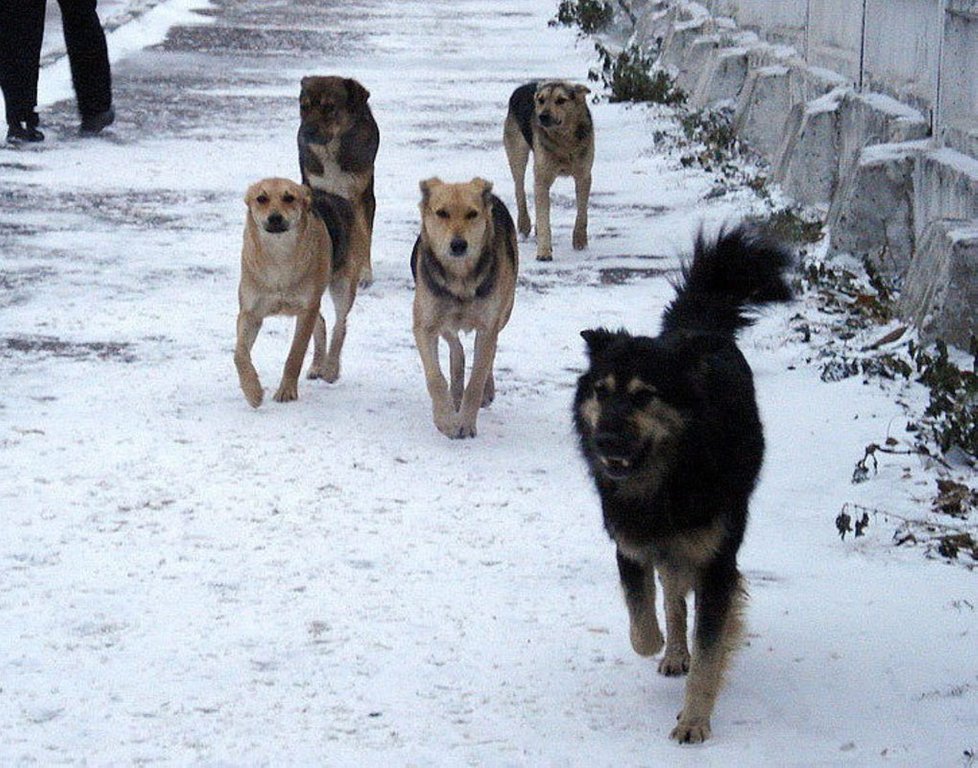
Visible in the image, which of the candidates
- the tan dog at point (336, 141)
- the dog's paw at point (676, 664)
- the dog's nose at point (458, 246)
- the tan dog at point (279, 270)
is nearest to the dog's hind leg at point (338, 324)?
the tan dog at point (279, 270)

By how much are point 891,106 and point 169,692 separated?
6455mm

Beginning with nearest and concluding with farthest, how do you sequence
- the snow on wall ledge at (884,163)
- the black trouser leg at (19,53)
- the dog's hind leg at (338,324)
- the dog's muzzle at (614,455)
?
1. the dog's muzzle at (614,455)
2. the snow on wall ledge at (884,163)
3. the dog's hind leg at (338,324)
4. the black trouser leg at (19,53)

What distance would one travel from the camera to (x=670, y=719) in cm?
463

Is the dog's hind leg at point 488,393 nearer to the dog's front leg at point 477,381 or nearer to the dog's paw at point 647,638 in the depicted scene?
the dog's front leg at point 477,381

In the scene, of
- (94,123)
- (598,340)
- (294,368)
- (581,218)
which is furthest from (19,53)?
(598,340)

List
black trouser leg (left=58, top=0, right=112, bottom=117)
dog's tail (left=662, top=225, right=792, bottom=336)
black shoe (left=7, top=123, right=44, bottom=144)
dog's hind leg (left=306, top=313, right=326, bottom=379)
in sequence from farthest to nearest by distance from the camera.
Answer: black trouser leg (left=58, top=0, right=112, bottom=117) < black shoe (left=7, top=123, right=44, bottom=144) < dog's hind leg (left=306, top=313, right=326, bottom=379) < dog's tail (left=662, top=225, right=792, bottom=336)

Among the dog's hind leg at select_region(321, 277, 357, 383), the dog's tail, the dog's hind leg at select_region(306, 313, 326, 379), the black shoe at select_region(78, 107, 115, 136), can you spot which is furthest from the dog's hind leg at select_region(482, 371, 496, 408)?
the black shoe at select_region(78, 107, 115, 136)

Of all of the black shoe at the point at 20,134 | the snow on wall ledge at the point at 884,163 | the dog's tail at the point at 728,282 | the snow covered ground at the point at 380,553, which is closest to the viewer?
the snow covered ground at the point at 380,553

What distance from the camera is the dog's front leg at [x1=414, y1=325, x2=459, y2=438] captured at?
24.1ft

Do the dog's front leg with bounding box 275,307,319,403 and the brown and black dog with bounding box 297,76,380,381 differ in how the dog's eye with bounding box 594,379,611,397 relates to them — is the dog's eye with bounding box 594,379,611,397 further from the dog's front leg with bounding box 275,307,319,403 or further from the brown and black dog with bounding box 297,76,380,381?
the brown and black dog with bounding box 297,76,380,381

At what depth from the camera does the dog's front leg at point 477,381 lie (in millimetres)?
7336

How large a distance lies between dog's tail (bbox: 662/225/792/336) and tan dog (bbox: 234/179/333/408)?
111 inches

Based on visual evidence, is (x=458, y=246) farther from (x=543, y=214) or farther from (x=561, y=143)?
(x=561, y=143)

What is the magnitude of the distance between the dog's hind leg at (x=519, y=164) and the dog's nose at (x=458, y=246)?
174 inches
